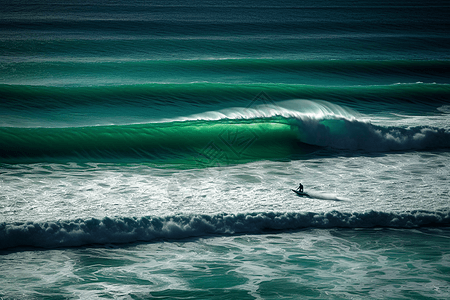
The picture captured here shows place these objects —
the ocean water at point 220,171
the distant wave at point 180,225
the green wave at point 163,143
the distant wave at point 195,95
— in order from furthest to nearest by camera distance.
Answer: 1. the distant wave at point 195,95
2. the green wave at point 163,143
3. the distant wave at point 180,225
4. the ocean water at point 220,171

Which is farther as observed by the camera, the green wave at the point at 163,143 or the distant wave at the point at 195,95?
the distant wave at the point at 195,95

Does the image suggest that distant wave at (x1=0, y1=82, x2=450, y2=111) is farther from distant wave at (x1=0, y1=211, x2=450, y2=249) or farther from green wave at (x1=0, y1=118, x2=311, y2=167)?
distant wave at (x1=0, y1=211, x2=450, y2=249)

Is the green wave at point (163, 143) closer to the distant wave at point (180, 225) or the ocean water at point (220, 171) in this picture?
the ocean water at point (220, 171)

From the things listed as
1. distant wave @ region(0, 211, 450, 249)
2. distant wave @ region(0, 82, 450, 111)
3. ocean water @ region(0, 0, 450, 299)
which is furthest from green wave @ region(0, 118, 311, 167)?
distant wave @ region(0, 211, 450, 249)

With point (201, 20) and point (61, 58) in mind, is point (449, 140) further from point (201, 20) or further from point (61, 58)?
point (201, 20)

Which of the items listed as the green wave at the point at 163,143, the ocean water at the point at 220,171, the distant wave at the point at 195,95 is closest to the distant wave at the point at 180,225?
the ocean water at the point at 220,171

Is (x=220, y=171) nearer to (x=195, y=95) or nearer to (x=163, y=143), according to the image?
(x=163, y=143)

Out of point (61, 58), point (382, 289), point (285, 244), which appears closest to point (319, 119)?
point (285, 244)
